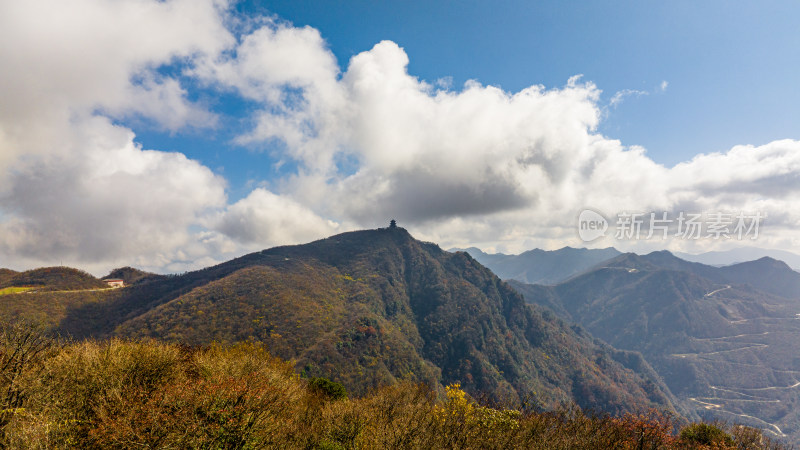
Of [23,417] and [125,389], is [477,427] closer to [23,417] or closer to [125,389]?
[125,389]

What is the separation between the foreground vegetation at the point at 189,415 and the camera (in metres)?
22.1

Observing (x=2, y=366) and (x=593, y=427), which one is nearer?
(x=2, y=366)

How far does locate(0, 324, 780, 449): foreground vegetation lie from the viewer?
22.1 meters

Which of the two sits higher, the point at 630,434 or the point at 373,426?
the point at 373,426

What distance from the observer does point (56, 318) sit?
582 feet

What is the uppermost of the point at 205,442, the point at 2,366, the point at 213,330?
the point at 2,366

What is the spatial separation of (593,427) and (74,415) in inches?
2365

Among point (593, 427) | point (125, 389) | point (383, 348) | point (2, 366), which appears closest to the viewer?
point (2, 366)

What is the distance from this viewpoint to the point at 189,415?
970 inches

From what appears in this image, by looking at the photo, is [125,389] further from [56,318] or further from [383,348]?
[56,318]

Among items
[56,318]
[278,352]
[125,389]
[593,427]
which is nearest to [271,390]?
[125,389]

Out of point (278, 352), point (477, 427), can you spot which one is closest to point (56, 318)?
point (278, 352)

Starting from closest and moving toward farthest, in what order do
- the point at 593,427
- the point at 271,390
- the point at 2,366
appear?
the point at 2,366 → the point at 271,390 → the point at 593,427

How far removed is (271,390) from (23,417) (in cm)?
1830
